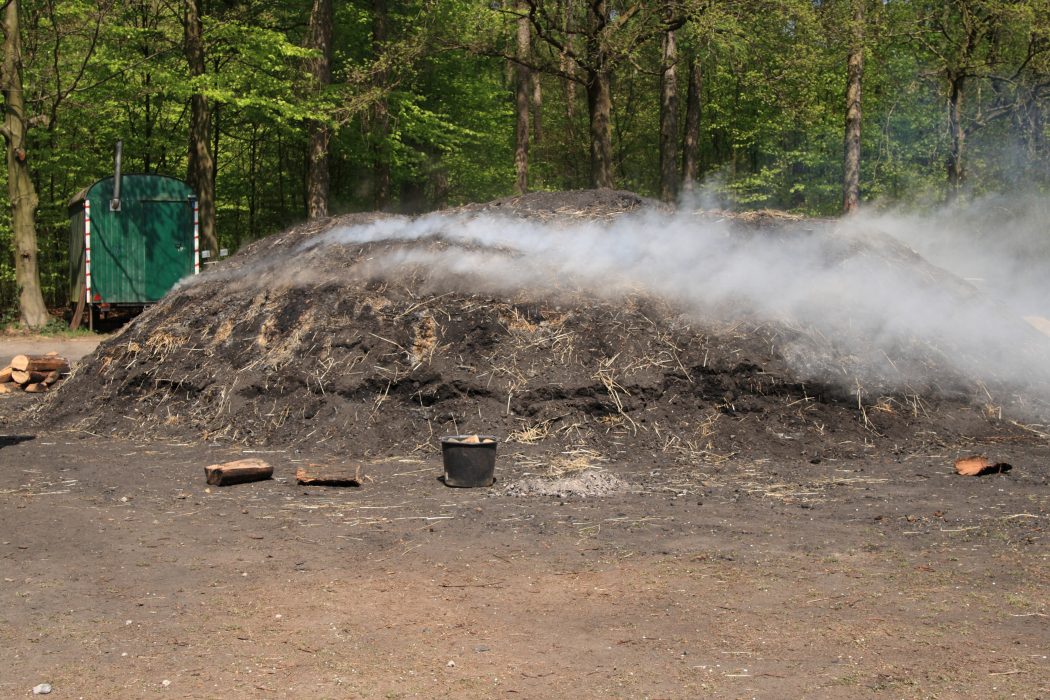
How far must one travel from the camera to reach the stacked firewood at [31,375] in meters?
14.1

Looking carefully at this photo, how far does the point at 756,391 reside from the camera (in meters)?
9.77

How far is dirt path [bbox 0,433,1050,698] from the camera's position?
4.18 metres

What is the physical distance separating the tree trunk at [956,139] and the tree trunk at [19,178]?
2021 centimetres

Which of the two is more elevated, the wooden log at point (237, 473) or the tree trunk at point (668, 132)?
the tree trunk at point (668, 132)

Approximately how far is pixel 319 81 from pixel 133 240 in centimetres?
564

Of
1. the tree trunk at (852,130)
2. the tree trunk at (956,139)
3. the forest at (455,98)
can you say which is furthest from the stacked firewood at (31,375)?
the tree trunk at (956,139)

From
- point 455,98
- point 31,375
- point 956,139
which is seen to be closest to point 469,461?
point 31,375

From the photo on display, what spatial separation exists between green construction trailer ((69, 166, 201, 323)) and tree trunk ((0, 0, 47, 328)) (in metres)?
0.94

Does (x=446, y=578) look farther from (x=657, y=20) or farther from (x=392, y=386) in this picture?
(x=657, y=20)

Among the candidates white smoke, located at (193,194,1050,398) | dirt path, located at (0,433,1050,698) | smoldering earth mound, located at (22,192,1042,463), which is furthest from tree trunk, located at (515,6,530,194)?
dirt path, located at (0,433,1050,698)

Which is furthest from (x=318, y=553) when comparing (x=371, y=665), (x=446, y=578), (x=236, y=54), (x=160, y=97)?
(x=160, y=97)

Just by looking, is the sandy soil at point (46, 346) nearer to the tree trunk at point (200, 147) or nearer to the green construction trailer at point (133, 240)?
the green construction trailer at point (133, 240)

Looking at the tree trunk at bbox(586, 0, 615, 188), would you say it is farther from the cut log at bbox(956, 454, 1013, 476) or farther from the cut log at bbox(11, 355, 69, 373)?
the cut log at bbox(956, 454, 1013, 476)

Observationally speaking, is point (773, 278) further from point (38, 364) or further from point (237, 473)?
point (38, 364)
